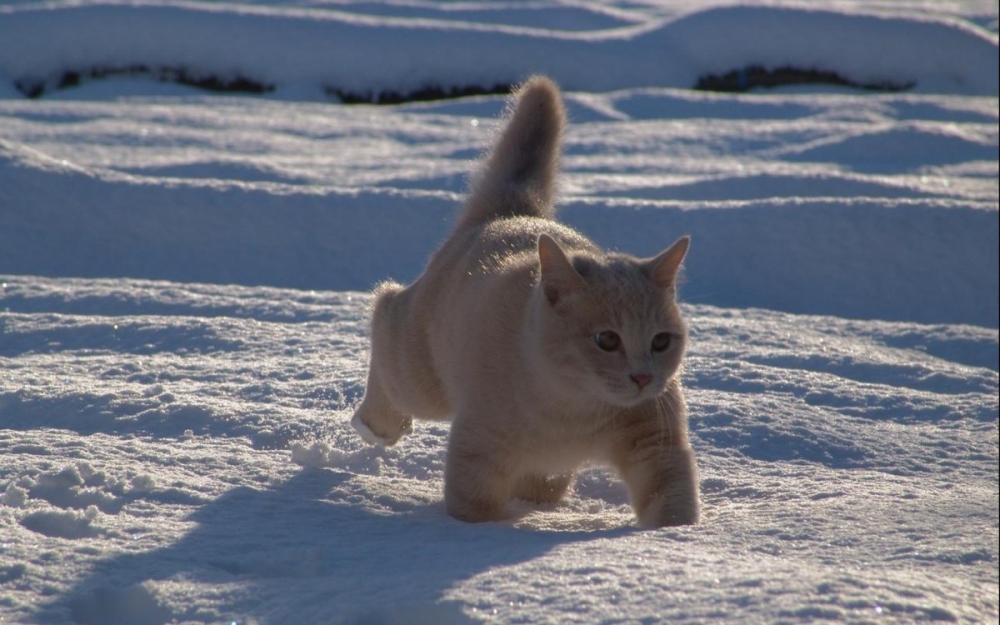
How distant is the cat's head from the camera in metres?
2.79

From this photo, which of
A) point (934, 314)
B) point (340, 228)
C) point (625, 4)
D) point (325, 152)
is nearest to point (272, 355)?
point (340, 228)

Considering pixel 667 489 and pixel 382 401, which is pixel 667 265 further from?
pixel 382 401

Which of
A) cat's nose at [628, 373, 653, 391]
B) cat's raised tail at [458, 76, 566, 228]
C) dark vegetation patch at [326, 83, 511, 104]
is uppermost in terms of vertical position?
dark vegetation patch at [326, 83, 511, 104]

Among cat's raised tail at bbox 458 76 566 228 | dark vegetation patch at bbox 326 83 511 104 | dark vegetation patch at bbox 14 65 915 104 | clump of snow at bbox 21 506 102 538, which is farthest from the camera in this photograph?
dark vegetation patch at bbox 326 83 511 104

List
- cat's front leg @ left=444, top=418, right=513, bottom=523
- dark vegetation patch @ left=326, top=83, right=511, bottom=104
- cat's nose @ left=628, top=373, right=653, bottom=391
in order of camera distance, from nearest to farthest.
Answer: cat's nose @ left=628, top=373, right=653, bottom=391, cat's front leg @ left=444, top=418, right=513, bottom=523, dark vegetation patch @ left=326, top=83, right=511, bottom=104

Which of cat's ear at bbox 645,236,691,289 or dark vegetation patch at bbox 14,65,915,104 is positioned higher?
dark vegetation patch at bbox 14,65,915,104

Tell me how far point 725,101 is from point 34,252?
697 centimetres

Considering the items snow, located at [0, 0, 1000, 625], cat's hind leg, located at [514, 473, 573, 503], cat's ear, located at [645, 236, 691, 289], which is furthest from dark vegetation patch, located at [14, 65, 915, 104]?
cat's ear, located at [645, 236, 691, 289]

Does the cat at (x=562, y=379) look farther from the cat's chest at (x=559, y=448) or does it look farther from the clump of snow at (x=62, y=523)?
the clump of snow at (x=62, y=523)

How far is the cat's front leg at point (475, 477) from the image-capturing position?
2.87 meters

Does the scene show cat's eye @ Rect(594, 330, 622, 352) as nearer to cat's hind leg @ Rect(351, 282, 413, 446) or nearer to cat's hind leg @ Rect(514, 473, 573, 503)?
cat's hind leg @ Rect(514, 473, 573, 503)

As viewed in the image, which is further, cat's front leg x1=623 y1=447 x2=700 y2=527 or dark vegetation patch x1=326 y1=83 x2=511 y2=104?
dark vegetation patch x1=326 y1=83 x2=511 y2=104

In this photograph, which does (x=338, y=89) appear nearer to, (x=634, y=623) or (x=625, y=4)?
(x=625, y=4)

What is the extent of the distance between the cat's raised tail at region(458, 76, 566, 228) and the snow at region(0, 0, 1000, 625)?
2.64ft
